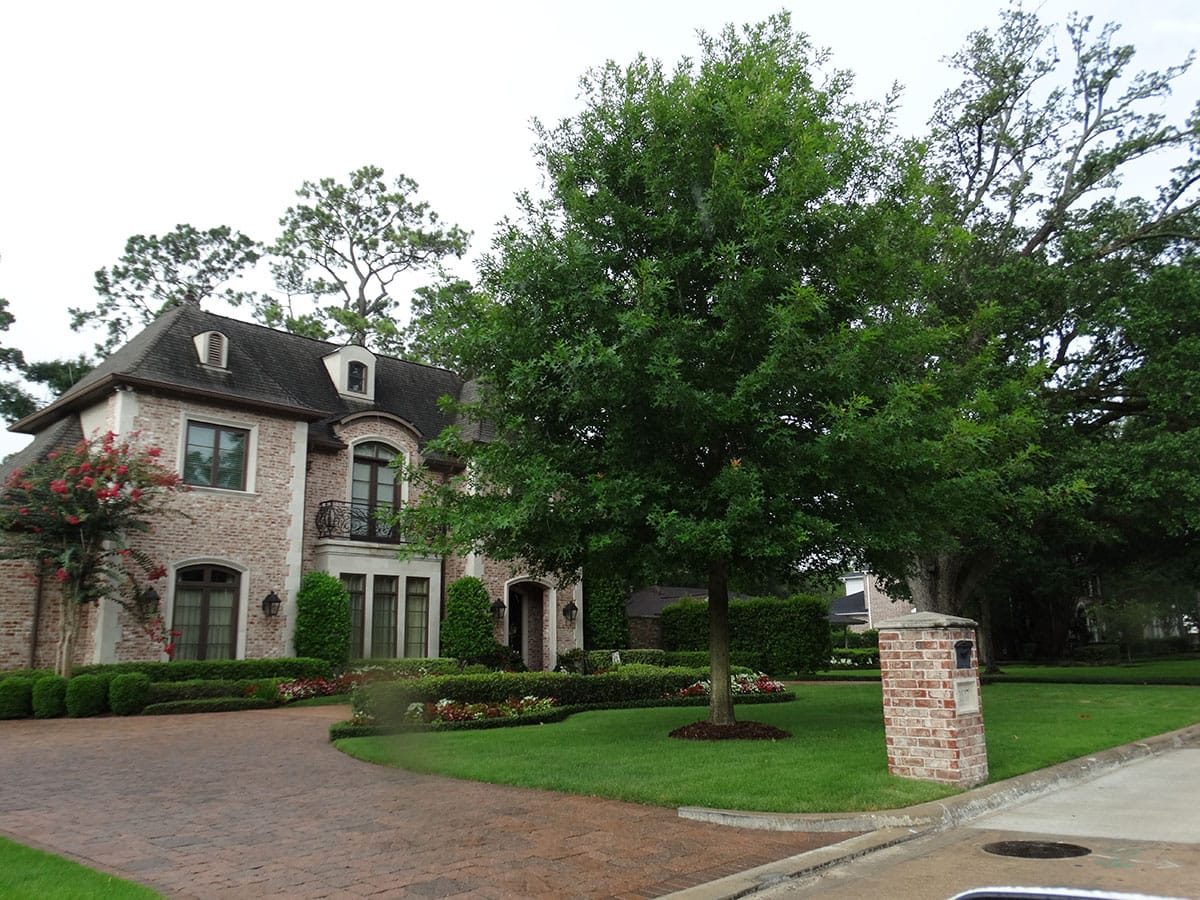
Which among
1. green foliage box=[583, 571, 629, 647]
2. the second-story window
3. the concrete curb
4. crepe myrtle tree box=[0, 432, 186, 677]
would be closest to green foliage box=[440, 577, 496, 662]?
green foliage box=[583, 571, 629, 647]

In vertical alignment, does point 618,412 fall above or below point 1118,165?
below

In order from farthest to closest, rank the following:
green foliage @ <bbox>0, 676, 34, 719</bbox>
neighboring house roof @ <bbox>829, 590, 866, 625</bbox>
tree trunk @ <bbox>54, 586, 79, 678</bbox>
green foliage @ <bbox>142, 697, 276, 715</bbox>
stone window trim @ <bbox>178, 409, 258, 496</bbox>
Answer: neighboring house roof @ <bbox>829, 590, 866, 625</bbox>
stone window trim @ <bbox>178, 409, 258, 496</bbox>
tree trunk @ <bbox>54, 586, 79, 678</bbox>
green foliage @ <bbox>142, 697, 276, 715</bbox>
green foliage @ <bbox>0, 676, 34, 719</bbox>

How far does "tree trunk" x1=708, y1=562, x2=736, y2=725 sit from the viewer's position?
1156 centimetres

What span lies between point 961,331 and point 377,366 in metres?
18.0

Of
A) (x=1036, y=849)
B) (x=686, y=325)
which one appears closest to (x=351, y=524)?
(x=686, y=325)

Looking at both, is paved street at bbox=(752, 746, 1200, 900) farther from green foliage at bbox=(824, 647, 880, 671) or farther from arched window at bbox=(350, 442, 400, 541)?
green foliage at bbox=(824, 647, 880, 671)

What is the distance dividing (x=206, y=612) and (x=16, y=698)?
4.32 meters

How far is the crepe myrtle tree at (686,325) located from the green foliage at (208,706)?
701 cm

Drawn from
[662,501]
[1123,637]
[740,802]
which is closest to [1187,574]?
[1123,637]

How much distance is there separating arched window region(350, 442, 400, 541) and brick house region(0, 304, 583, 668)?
0.12ft

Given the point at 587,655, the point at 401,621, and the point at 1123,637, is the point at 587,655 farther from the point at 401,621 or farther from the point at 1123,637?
the point at 1123,637

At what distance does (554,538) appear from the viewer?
10.6 m

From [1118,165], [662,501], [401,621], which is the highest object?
[1118,165]

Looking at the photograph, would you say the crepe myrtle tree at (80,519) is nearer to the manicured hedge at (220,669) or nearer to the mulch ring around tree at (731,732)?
the manicured hedge at (220,669)
